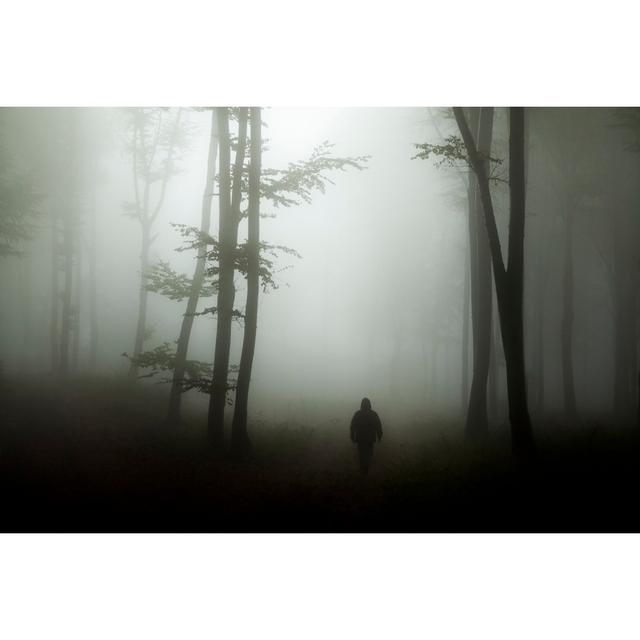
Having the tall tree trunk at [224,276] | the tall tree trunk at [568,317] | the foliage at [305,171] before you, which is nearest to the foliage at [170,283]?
the tall tree trunk at [224,276]

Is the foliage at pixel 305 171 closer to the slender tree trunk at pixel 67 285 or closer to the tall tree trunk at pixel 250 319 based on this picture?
the tall tree trunk at pixel 250 319

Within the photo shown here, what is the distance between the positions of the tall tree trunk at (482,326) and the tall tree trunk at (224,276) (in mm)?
5427

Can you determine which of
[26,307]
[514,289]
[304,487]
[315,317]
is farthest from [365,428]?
[26,307]

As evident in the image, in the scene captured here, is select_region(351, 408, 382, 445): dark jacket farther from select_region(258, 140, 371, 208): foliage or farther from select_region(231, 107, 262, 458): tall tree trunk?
select_region(258, 140, 371, 208): foliage

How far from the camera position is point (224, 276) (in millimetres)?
7902

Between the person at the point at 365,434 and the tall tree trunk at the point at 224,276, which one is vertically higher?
the tall tree trunk at the point at 224,276

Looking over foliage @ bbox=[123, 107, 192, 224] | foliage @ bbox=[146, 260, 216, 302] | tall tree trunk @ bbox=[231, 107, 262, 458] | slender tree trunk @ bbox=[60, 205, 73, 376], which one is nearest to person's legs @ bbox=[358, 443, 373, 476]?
tall tree trunk @ bbox=[231, 107, 262, 458]

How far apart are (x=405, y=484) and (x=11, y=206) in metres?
13.2

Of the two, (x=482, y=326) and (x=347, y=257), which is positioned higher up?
(x=347, y=257)

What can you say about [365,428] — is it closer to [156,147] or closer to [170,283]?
[170,283]

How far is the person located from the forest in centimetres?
4

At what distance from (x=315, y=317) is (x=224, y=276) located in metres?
16.0

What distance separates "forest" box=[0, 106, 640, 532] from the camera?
22.2 feet

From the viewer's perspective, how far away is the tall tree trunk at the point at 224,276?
7.99 meters
